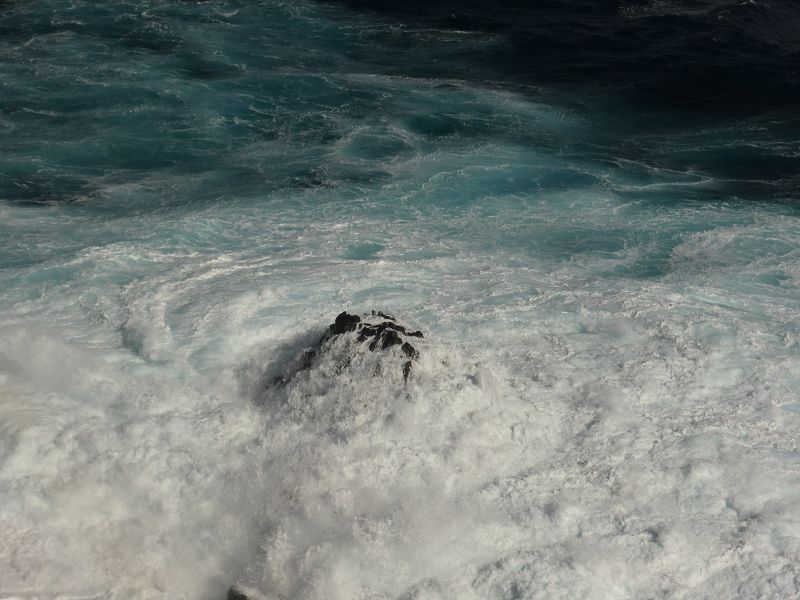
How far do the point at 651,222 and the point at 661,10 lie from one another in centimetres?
1131

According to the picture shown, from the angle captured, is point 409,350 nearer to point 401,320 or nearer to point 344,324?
point 344,324

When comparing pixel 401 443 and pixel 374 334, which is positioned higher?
pixel 374 334

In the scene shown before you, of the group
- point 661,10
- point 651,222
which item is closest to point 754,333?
point 651,222

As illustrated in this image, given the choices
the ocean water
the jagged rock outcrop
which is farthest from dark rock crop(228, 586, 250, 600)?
the jagged rock outcrop

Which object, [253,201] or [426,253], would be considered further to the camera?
[253,201]

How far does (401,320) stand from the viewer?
738 cm

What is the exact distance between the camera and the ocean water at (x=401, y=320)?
17.6 feet

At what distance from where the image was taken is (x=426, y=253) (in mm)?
9344

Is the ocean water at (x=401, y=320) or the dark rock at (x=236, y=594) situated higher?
the ocean water at (x=401, y=320)

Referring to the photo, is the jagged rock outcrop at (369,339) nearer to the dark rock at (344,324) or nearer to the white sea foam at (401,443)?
the dark rock at (344,324)

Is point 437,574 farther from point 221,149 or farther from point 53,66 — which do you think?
point 53,66

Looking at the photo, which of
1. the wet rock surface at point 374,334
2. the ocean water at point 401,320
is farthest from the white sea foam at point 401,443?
the wet rock surface at point 374,334

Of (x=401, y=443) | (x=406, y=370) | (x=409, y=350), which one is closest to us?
(x=401, y=443)

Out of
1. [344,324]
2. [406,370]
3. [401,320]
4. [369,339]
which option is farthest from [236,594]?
[401,320]
